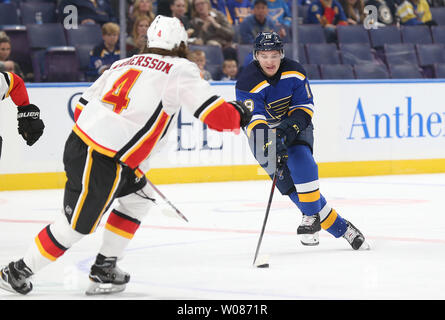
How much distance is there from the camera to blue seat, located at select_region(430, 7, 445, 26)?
11602mm

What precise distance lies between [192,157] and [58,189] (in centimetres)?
127

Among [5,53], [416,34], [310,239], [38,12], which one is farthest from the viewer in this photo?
[416,34]

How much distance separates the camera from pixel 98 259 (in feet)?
12.9

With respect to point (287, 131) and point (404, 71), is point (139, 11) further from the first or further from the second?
point (287, 131)

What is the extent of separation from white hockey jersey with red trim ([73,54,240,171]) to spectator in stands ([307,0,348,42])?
7.05m

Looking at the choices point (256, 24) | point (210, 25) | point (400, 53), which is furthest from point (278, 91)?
point (400, 53)

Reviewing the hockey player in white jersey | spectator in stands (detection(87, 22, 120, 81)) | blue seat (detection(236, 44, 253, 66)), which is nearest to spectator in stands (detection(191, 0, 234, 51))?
blue seat (detection(236, 44, 253, 66))

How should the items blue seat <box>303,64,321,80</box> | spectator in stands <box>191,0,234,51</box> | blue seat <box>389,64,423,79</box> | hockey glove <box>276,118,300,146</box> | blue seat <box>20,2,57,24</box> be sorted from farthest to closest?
blue seat <box>389,64,423,79</box> < blue seat <box>303,64,321,80</box> < spectator in stands <box>191,0,234,51</box> < blue seat <box>20,2,57,24</box> < hockey glove <box>276,118,300,146</box>

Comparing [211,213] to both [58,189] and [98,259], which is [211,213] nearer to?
[58,189]

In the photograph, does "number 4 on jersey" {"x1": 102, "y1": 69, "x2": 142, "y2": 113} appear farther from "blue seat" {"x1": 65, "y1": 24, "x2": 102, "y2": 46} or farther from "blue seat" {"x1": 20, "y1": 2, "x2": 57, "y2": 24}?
"blue seat" {"x1": 20, "y1": 2, "x2": 57, "y2": 24}

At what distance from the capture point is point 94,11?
920 cm

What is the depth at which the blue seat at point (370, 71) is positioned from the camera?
10008 mm

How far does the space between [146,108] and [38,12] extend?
19.0 feet
